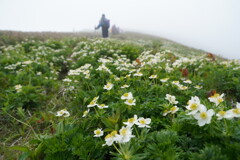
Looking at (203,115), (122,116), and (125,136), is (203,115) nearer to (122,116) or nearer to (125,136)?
(125,136)

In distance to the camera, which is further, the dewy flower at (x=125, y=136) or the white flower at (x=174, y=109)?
the white flower at (x=174, y=109)

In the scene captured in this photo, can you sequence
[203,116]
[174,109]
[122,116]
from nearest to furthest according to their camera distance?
[203,116] → [174,109] → [122,116]

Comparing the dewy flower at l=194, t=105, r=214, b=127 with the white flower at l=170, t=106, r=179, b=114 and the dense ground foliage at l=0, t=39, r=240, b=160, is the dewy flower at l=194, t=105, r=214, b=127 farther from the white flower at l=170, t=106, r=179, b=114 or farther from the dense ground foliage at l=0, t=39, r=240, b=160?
the white flower at l=170, t=106, r=179, b=114

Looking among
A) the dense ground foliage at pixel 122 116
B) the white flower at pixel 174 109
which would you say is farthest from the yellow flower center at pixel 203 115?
the white flower at pixel 174 109

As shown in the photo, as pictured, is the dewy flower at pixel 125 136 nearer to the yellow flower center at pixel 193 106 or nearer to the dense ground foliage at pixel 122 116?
the dense ground foliage at pixel 122 116

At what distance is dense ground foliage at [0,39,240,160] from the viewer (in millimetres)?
1376

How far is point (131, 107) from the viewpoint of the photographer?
7.20ft

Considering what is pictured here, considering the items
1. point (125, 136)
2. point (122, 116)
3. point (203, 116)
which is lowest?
point (122, 116)

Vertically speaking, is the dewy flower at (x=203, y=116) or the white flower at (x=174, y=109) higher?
the dewy flower at (x=203, y=116)

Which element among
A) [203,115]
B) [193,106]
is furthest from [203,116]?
[193,106]

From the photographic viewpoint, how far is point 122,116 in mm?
2123

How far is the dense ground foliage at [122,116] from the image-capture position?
4.51 ft

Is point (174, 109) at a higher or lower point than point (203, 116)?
lower

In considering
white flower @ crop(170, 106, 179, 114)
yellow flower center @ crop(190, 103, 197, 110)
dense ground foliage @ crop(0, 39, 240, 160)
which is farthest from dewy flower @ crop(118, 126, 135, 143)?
white flower @ crop(170, 106, 179, 114)
